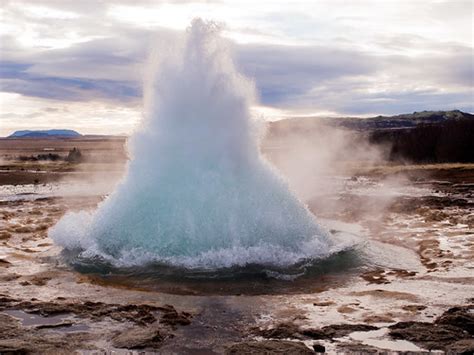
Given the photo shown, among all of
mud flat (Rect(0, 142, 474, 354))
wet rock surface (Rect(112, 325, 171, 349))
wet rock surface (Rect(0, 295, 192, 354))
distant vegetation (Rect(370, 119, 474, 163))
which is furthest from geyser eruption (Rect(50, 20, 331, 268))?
distant vegetation (Rect(370, 119, 474, 163))

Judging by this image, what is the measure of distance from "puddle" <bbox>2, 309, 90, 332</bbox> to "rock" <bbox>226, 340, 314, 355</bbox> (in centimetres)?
181

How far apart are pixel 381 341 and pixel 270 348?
1.19m

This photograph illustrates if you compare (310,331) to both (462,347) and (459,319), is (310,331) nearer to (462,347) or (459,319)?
(462,347)

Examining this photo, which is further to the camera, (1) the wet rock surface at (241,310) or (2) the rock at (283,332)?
(2) the rock at (283,332)

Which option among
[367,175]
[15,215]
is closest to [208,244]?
[15,215]

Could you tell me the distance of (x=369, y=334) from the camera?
5.57 metres

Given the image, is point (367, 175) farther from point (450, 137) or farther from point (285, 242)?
point (285, 242)

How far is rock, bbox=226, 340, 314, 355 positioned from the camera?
4.98m

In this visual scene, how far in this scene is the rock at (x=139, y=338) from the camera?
522 centimetres

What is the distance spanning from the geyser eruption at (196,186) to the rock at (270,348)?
3.81 m

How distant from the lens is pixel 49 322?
5996 mm

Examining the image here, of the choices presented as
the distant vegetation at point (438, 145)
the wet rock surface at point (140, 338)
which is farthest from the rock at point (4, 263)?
the distant vegetation at point (438, 145)

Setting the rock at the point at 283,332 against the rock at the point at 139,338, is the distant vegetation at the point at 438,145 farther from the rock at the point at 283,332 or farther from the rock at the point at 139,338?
the rock at the point at 139,338

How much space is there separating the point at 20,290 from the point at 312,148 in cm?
3902
